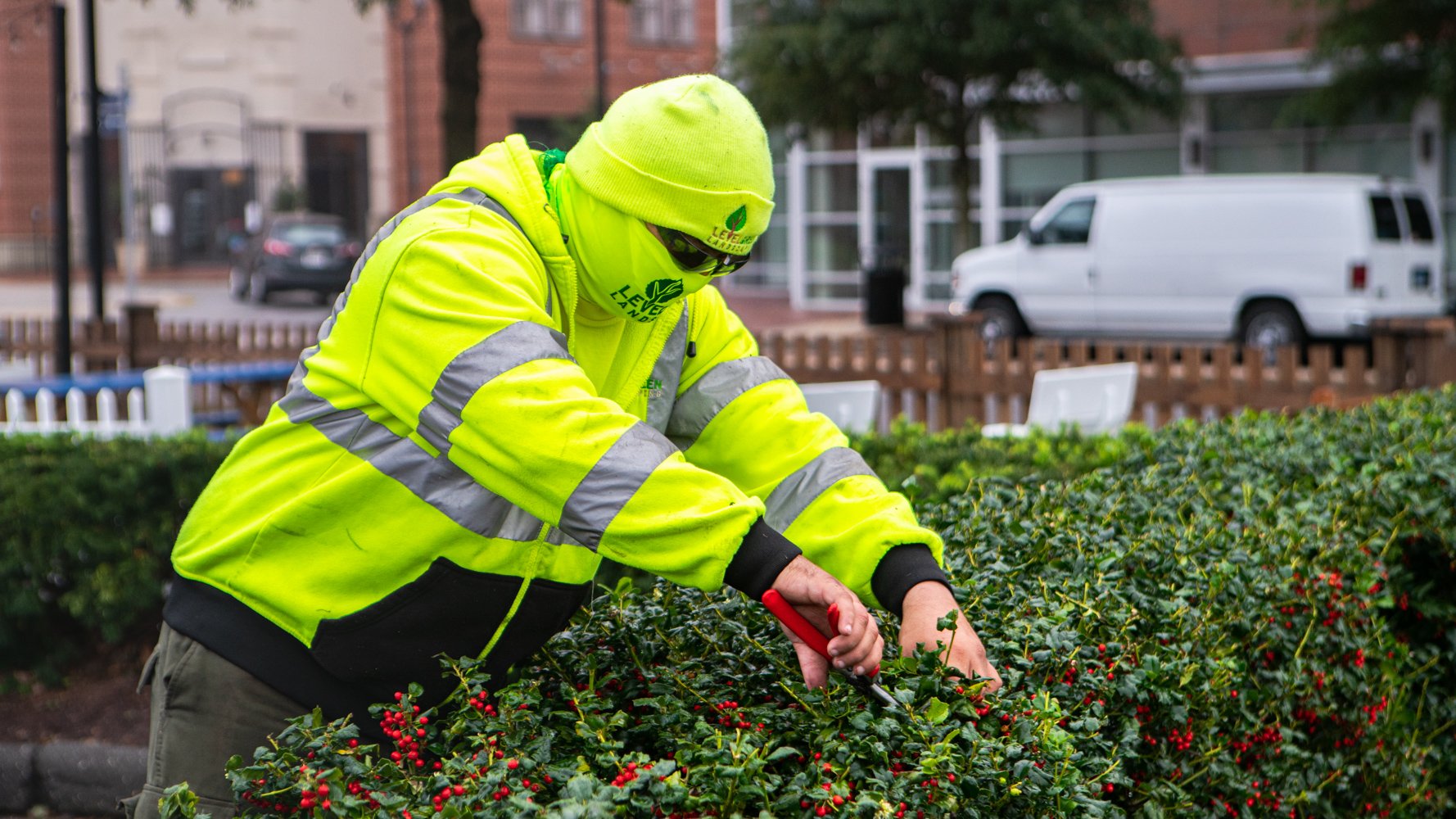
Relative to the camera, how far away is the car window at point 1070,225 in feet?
61.6

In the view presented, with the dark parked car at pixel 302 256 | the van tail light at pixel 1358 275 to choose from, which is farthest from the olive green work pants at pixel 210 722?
the dark parked car at pixel 302 256

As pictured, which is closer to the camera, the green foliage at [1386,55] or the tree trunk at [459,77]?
the tree trunk at [459,77]

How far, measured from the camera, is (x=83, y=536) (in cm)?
548

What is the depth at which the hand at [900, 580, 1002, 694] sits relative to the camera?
6.84ft

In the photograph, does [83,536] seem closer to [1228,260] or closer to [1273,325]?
[1228,260]

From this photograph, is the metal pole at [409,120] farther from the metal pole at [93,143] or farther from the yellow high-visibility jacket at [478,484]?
the yellow high-visibility jacket at [478,484]

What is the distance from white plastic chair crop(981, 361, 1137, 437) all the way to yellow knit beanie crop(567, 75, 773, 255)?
518 cm

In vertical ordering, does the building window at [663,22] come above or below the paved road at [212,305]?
above

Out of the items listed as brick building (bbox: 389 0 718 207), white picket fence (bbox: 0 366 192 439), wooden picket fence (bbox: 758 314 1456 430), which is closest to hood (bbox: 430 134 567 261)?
white picket fence (bbox: 0 366 192 439)

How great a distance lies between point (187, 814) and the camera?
72.3 inches

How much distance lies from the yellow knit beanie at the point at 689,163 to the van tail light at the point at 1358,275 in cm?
1600

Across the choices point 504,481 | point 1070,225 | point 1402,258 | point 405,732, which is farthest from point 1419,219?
point 405,732

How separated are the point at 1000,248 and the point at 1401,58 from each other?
514 cm

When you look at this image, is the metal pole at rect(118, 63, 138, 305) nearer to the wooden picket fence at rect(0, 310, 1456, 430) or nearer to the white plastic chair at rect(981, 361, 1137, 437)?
the wooden picket fence at rect(0, 310, 1456, 430)
